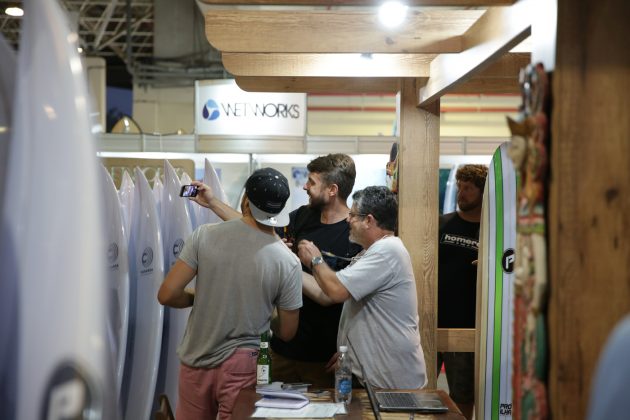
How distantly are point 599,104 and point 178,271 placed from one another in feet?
6.62

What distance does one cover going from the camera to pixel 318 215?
410 centimetres

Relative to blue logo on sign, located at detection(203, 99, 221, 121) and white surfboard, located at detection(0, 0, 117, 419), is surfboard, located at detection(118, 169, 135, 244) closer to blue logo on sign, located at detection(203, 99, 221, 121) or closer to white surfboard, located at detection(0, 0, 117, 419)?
blue logo on sign, located at detection(203, 99, 221, 121)

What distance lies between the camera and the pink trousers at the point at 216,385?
328cm

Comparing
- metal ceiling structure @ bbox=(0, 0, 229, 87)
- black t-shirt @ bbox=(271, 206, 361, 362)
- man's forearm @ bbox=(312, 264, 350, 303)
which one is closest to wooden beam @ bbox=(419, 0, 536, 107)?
black t-shirt @ bbox=(271, 206, 361, 362)

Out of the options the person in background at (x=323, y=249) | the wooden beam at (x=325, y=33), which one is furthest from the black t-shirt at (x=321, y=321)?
the wooden beam at (x=325, y=33)

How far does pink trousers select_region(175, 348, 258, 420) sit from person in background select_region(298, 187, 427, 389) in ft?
1.40

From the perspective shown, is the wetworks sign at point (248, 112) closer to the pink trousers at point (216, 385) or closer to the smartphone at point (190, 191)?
the smartphone at point (190, 191)

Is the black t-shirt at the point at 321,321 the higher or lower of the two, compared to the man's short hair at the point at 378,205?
lower

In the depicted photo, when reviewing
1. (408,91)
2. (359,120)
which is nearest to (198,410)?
(408,91)

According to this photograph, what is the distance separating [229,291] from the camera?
3.27 m

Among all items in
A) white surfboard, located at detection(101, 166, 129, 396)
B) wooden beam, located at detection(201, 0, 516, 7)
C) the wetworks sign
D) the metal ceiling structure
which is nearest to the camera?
wooden beam, located at detection(201, 0, 516, 7)

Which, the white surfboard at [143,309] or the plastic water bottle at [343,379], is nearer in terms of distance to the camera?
the plastic water bottle at [343,379]

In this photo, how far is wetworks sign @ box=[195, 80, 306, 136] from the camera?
21.5 feet

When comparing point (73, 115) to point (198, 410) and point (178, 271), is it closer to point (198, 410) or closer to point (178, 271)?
point (178, 271)
